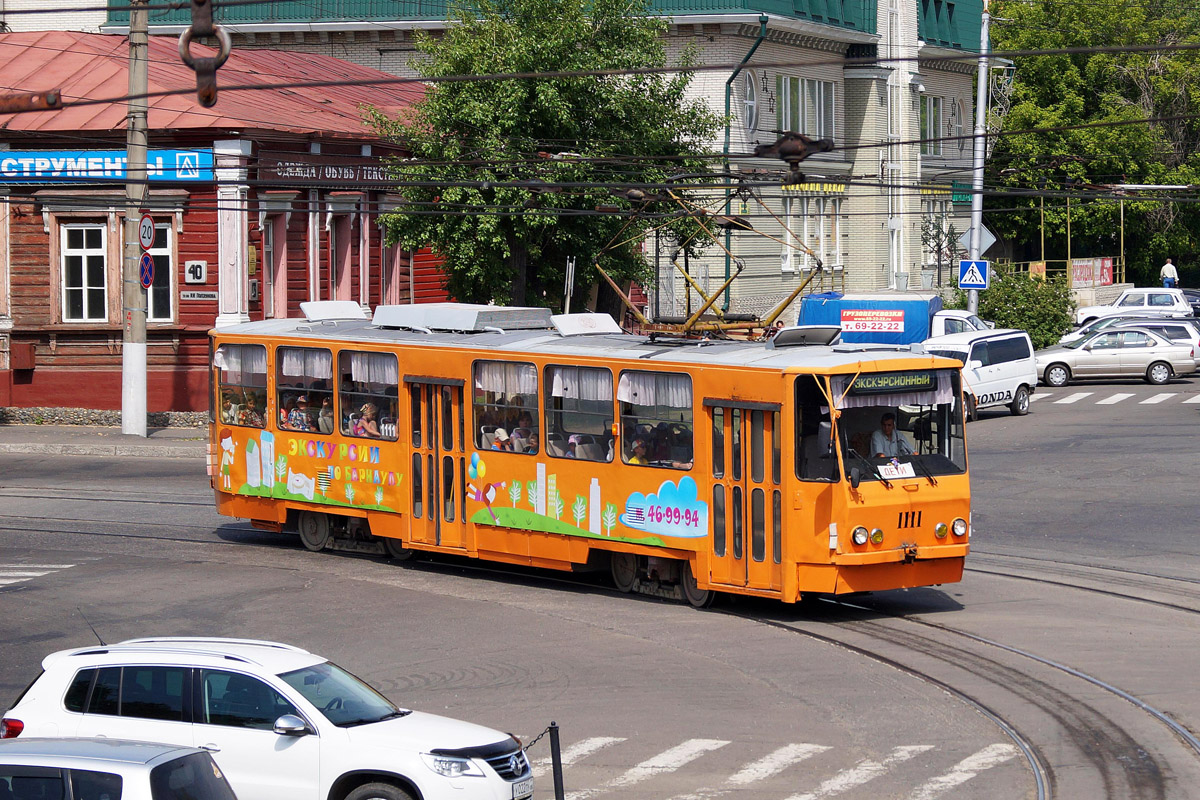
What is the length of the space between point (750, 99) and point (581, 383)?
33.5 metres

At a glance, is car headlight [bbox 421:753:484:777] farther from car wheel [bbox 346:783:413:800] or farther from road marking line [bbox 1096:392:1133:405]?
road marking line [bbox 1096:392:1133:405]

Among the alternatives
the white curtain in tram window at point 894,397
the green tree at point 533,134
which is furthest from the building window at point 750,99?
the white curtain in tram window at point 894,397

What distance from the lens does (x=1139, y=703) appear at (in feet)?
41.1

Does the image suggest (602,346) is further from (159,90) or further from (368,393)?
(159,90)

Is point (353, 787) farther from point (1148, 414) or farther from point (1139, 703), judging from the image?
point (1148, 414)

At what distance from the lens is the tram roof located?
15953mm

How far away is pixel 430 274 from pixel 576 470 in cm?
2820

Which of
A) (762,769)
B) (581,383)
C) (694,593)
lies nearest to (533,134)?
(581,383)

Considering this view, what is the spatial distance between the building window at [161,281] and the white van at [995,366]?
15.9 metres

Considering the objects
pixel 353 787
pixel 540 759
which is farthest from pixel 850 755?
pixel 353 787

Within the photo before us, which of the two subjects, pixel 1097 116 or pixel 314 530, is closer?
pixel 314 530

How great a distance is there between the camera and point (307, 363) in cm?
2016

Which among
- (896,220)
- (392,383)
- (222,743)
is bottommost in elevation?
(222,743)

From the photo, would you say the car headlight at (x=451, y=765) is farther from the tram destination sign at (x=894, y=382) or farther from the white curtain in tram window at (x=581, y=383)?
the white curtain in tram window at (x=581, y=383)
